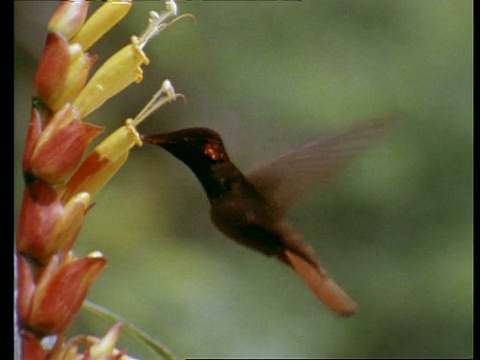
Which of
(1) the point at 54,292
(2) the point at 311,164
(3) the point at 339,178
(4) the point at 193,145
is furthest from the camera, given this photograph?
(3) the point at 339,178

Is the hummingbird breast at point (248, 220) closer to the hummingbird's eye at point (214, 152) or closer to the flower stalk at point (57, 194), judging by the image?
the hummingbird's eye at point (214, 152)

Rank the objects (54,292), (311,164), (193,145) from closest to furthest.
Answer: (54,292) < (193,145) < (311,164)

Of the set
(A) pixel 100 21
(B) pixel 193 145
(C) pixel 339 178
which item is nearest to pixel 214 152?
(B) pixel 193 145

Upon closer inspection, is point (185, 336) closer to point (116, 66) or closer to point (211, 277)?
point (211, 277)

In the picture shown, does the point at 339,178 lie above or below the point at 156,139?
below

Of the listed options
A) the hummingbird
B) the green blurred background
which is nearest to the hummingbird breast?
the hummingbird

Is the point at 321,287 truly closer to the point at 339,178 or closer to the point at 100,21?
the point at 100,21

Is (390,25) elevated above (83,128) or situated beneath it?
situated beneath
